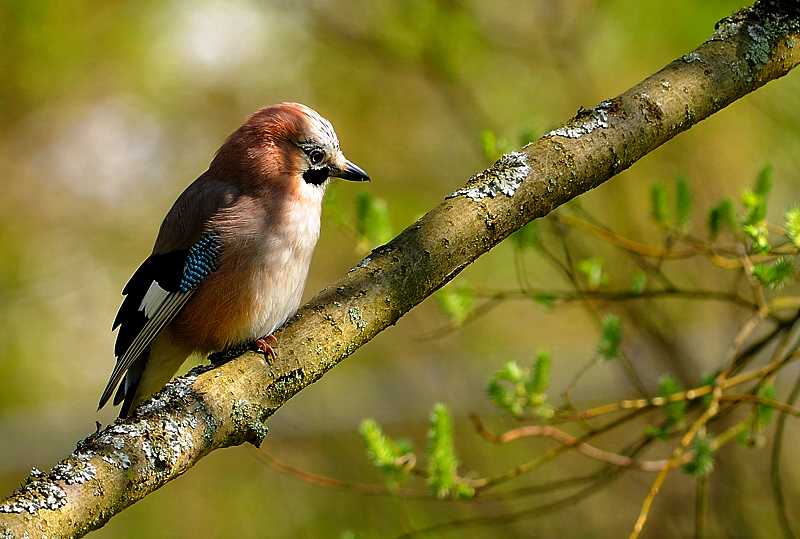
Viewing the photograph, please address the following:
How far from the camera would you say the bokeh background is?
452 cm

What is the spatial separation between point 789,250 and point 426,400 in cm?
291

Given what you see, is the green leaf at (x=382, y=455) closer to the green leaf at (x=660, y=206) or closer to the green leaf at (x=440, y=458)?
the green leaf at (x=440, y=458)

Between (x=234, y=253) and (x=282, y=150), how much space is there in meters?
0.40

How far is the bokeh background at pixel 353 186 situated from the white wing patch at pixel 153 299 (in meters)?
2.08

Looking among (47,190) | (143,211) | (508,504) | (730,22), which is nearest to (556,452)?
(730,22)

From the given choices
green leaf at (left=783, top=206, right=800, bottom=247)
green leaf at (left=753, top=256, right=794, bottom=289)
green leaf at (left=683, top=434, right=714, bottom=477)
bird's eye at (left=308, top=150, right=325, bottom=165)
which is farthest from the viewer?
bird's eye at (left=308, top=150, right=325, bottom=165)

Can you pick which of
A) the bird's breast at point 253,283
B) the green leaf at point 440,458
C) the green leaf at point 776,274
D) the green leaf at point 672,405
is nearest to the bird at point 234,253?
the bird's breast at point 253,283

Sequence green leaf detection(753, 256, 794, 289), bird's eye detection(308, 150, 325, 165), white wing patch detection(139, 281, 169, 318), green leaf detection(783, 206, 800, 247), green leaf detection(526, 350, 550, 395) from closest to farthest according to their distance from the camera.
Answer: green leaf detection(783, 206, 800, 247)
green leaf detection(753, 256, 794, 289)
green leaf detection(526, 350, 550, 395)
white wing patch detection(139, 281, 169, 318)
bird's eye detection(308, 150, 325, 165)

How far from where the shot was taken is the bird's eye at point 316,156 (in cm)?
272

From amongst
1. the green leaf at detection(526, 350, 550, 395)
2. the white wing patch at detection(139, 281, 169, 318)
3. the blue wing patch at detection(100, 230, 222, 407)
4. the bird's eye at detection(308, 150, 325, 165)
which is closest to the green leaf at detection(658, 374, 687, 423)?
the green leaf at detection(526, 350, 550, 395)

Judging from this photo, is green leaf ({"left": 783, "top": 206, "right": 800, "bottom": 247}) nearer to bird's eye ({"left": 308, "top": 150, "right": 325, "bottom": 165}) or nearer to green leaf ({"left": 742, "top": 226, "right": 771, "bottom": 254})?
green leaf ({"left": 742, "top": 226, "right": 771, "bottom": 254})

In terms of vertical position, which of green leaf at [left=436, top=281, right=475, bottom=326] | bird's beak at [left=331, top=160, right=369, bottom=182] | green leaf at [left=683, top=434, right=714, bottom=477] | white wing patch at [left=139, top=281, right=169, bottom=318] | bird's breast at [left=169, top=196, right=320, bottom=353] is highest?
bird's beak at [left=331, top=160, right=369, bottom=182]

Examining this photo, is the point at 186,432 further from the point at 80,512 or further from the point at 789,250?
the point at 789,250

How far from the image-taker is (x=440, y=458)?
2436mm
